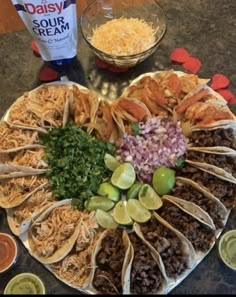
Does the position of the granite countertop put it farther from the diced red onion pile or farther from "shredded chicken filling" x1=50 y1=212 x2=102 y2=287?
"shredded chicken filling" x1=50 y1=212 x2=102 y2=287

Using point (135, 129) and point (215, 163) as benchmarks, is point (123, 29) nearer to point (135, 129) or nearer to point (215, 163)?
point (135, 129)

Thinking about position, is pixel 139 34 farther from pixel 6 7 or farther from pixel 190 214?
pixel 6 7

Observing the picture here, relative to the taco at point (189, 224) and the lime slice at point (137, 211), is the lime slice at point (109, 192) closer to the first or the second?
the lime slice at point (137, 211)

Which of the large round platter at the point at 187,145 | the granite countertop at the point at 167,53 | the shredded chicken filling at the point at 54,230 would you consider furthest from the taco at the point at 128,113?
the shredded chicken filling at the point at 54,230

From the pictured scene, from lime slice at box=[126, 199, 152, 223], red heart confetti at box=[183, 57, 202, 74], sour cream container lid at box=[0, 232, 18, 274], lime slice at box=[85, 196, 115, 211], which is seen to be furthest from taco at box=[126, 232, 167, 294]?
red heart confetti at box=[183, 57, 202, 74]

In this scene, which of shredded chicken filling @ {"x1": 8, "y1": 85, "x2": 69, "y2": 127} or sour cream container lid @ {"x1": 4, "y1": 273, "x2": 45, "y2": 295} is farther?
shredded chicken filling @ {"x1": 8, "y1": 85, "x2": 69, "y2": 127}

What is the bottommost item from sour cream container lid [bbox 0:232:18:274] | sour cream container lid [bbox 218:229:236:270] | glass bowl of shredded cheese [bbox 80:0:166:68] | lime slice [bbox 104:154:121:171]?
sour cream container lid [bbox 218:229:236:270]

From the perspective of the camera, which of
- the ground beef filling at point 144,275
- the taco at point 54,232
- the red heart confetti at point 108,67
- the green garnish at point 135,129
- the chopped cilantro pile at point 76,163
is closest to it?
the ground beef filling at point 144,275
